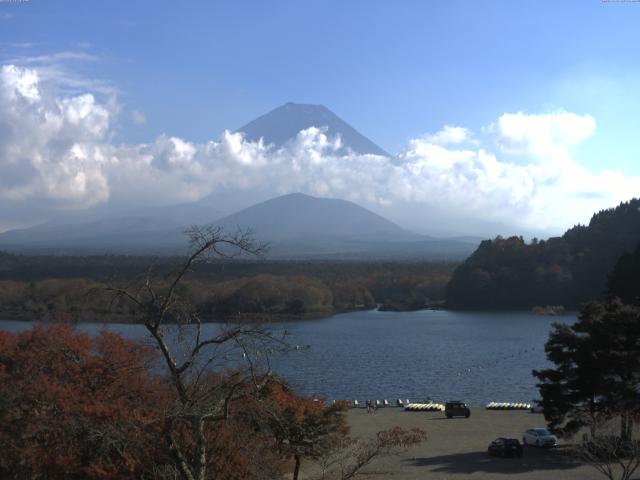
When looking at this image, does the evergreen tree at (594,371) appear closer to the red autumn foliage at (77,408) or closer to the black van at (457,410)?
the black van at (457,410)

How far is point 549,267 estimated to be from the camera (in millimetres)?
49188

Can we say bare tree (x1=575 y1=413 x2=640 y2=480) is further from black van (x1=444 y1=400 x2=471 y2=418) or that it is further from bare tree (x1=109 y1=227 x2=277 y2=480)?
bare tree (x1=109 y1=227 x2=277 y2=480)

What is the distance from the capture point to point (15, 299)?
45.4 metres

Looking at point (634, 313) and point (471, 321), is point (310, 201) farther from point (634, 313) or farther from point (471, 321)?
point (634, 313)

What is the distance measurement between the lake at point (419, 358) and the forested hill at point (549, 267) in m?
4.45

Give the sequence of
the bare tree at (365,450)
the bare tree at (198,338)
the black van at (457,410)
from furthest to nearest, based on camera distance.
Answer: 1. the black van at (457,410)
2. the bare tree at (365,450)
3. the bare tree at (198,338)

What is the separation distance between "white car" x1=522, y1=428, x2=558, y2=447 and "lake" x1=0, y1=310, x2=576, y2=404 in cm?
448

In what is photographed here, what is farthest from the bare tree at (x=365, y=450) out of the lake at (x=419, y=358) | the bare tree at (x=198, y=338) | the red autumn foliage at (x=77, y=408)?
the lake at (x=419, y=358)

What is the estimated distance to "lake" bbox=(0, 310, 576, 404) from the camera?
19.7 meters

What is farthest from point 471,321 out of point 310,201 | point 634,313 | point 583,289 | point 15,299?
point 310,201

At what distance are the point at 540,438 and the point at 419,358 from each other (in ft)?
49.6

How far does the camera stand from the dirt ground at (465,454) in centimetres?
991

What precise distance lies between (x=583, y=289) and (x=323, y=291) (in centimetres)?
1759

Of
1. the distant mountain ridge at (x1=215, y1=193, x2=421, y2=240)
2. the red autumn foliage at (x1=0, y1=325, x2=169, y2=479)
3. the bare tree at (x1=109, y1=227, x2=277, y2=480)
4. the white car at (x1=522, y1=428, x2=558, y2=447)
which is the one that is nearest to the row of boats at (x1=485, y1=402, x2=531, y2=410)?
the white car at (x1=522, y1=428, x2=558, y2=447)
